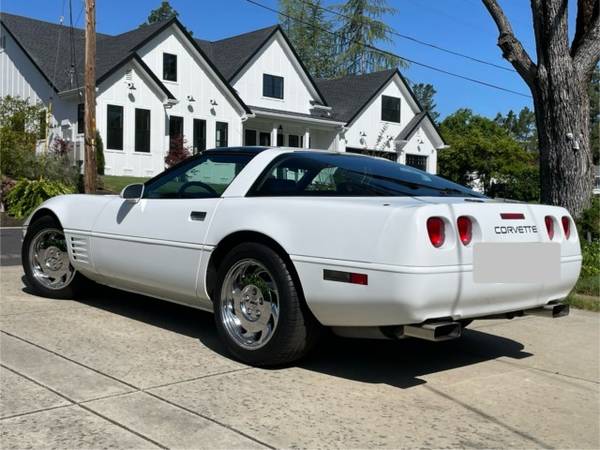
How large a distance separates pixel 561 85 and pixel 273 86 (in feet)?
78.7

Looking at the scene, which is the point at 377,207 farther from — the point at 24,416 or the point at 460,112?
the point at 460,112

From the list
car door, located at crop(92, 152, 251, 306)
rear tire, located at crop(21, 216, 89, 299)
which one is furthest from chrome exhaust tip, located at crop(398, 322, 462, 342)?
rear tire, located at crop(21, 216, 89, 299)

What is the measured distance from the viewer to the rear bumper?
141 inches

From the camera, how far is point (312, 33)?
4978cm

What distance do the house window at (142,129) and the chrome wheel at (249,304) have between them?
72.1ft

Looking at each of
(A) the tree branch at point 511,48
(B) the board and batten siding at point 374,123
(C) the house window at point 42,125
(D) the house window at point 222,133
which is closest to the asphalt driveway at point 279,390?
(A) the tree branch at point 511,48

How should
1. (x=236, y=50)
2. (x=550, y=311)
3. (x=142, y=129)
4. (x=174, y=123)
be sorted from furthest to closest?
1. (x=236, y=50)
2. (x=174, y=123)
3. (x=142, y=129)
4. (x=550, y=311)

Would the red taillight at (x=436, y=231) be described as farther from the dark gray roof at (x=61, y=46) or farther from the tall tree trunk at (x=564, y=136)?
the dark gray roof at (x=61, y=46)

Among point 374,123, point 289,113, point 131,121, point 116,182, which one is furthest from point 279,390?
point 374,123

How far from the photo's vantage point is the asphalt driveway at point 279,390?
10.4ft

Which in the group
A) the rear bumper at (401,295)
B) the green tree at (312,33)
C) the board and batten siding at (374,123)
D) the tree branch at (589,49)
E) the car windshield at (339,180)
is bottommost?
the rear bumper at (401,295)

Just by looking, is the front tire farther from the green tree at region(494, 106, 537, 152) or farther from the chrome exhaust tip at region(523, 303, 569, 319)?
the green tree at region(494, 106, 537, 152)

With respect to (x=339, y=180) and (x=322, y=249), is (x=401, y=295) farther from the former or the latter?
(x=339, y=180)

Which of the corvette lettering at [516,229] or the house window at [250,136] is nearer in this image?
the corvette lettering at [516,229]
